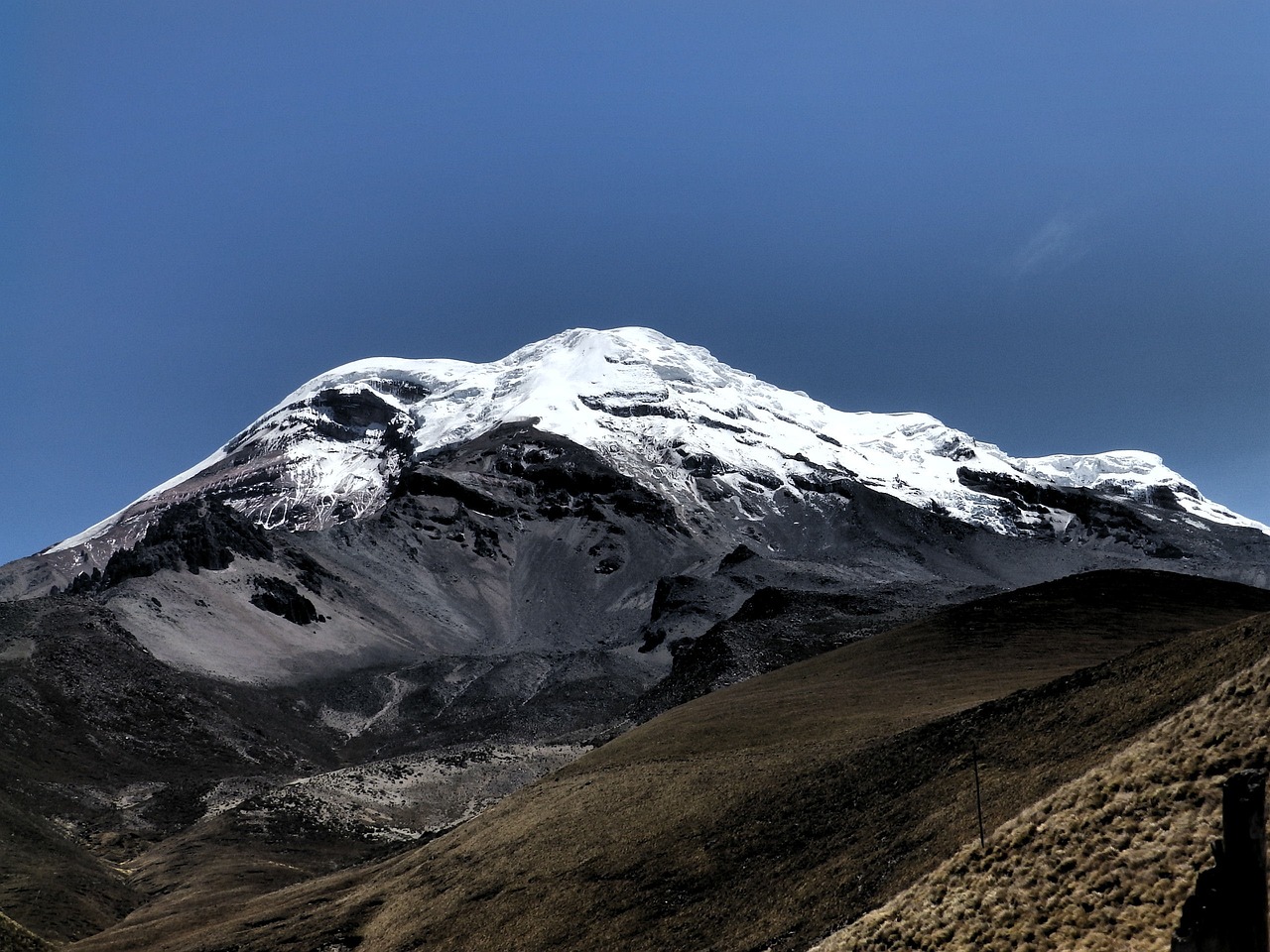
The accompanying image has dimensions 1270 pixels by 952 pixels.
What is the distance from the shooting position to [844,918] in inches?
1008

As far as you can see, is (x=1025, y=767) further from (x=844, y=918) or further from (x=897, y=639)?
(x=897, y=639)

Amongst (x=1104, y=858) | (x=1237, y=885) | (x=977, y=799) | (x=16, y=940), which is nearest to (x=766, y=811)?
(x=977, y=799)

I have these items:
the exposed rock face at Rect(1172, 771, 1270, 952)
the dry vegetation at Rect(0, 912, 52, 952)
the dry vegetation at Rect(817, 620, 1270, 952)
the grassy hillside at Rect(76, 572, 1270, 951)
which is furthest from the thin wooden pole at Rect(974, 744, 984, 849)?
the dry vegetation at Rect(0, 912, 52, 952)

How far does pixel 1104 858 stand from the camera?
57.7 ft

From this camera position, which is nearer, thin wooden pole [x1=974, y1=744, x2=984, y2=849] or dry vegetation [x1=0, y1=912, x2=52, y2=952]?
thin wooden pole [x1=974, y1=744, x2=984, y2=849]

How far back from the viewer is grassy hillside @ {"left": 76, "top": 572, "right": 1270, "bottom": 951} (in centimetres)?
2883

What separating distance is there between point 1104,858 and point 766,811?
21307 millimetres

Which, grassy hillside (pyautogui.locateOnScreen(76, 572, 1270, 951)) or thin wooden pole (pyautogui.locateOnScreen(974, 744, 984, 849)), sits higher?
thin wooden pole (pyautogui.locateOnScreen(974, 744, 984, 849))

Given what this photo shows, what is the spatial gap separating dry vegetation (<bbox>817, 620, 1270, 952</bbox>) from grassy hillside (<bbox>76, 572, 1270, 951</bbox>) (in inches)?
234

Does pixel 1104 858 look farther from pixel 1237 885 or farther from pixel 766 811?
pixel 766 811

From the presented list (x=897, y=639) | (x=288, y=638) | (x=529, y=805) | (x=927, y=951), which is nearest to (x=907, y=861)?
(x=927, y=951)

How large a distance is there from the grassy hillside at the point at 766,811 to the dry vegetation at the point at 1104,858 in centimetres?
594

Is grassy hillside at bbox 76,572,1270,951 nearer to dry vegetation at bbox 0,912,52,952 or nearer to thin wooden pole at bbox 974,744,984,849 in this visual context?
thin wooden pole at bbox 974,744,984,849

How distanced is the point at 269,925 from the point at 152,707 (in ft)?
326
